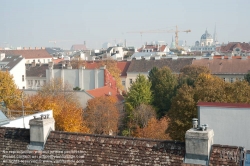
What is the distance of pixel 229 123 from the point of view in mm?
20922

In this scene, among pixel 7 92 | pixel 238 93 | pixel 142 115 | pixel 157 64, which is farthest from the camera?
pixel 157 64

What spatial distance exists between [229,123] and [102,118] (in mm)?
26203

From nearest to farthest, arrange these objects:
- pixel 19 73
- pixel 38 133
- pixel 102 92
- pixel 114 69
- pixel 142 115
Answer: pixel 38 133 → pixel 142 115 → pixel 102 92 → pixel 19 73 → pixel 114 69

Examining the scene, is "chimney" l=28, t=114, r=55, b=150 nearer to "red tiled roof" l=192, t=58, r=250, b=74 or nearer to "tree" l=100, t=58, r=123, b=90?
"tree" l=100, t=58, r=123, b=90

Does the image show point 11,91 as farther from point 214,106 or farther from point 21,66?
point 214,106

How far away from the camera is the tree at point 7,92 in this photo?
159 ft

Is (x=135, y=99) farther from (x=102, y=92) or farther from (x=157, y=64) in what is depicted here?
(x=157, y=64)

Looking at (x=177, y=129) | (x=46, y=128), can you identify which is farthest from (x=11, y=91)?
(x=46, y=128)

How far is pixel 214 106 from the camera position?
69.5 ft

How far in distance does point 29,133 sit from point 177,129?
2388cm

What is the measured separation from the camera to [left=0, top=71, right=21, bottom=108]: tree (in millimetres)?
48375

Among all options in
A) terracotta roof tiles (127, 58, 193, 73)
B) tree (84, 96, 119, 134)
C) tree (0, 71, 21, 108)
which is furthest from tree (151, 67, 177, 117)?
tree (0, 71, 21, 108)

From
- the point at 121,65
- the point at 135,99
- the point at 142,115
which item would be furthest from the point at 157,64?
the point at 142,115

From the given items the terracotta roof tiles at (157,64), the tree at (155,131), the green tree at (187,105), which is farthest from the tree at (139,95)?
the terracotta roof tiles at (157,64)
